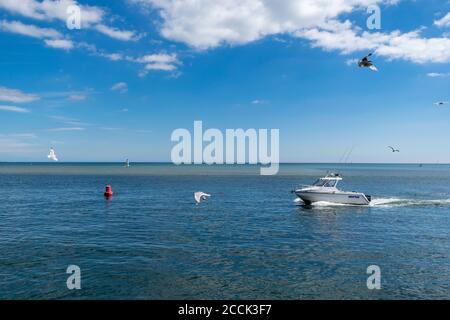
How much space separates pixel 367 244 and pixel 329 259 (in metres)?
7.33

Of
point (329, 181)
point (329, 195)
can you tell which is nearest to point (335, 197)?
point (329, 195)

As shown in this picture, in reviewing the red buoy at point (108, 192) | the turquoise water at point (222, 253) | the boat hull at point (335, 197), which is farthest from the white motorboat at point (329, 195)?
the red buoy at point (108, 192)

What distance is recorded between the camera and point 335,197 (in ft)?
184

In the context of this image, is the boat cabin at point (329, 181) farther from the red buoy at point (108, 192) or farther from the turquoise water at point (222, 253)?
the red buoy at point (108, 192)

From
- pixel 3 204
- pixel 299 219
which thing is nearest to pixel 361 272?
pixel 299 219

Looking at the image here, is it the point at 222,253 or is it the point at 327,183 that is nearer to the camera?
the point at 222,253

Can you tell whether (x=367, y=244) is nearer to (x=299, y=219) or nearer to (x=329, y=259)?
(x=329, y=259)

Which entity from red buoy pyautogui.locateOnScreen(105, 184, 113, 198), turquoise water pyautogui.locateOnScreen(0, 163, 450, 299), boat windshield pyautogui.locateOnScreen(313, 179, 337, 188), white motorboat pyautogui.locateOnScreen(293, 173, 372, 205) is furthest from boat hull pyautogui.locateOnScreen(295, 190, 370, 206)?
red buoy pyautogui.locateOnScreen(105, 184, 113, 198)

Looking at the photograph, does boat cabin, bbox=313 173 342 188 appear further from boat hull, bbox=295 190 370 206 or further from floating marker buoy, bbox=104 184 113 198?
floating marker buoy, bbox=104 184 113 198

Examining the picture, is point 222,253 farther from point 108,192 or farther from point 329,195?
point 108,192

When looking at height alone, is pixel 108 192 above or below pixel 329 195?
below

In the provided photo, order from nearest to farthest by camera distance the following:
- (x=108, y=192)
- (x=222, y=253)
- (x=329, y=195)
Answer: (x=222, y=253) < (x=329, y=195) < (x=108, y=192)

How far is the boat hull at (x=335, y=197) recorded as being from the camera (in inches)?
2195

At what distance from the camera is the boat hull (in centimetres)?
5575
